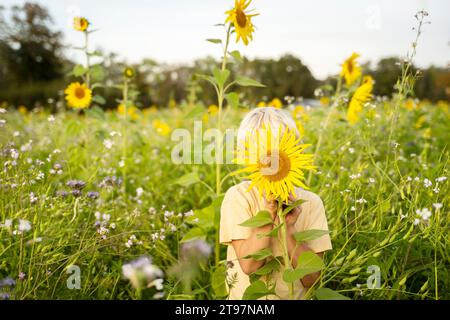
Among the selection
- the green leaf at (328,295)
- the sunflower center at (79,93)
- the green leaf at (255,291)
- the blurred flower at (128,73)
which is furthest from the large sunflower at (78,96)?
the green leaf at (328,295)

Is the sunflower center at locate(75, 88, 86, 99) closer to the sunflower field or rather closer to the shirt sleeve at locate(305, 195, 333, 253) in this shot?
the sunflower field

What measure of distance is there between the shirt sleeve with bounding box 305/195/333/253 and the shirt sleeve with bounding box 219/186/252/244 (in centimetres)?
21

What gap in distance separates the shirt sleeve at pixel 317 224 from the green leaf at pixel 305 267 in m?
0.25

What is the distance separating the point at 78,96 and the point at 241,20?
140 centimetres

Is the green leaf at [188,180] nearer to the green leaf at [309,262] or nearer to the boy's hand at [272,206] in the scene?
the boy's hand at [272,206]

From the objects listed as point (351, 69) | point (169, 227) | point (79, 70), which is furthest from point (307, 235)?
point (79, 70)

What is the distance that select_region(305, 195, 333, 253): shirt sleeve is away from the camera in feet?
4.83

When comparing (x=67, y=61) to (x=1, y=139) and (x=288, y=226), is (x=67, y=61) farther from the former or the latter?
(x=288, y=226)

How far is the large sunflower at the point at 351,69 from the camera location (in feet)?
8.66

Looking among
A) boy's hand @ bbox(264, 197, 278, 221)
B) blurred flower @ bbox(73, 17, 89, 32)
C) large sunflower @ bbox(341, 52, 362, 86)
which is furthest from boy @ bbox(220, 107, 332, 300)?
blurred flower @ bbox(73, 17, 89, 32)

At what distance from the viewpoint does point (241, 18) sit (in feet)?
5.60

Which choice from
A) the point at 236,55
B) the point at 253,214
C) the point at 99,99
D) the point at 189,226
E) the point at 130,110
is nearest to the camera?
the point at 253,214

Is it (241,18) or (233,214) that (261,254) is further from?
(241,18)
